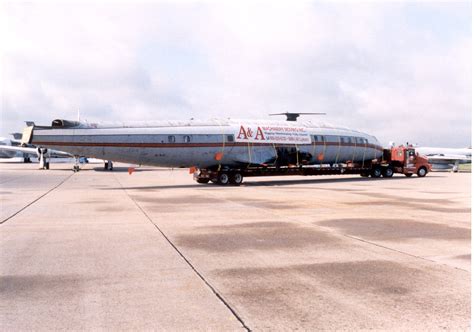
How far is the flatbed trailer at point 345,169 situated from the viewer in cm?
2983

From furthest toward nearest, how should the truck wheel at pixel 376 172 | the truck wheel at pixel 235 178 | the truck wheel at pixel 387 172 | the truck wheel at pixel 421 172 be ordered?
1. the truck wheel at pixel 421 172
2. the truck wheel at pixel 387 172
3. the truck wheel at pixel 376 172
4. the truck wheel at pixel 235 178

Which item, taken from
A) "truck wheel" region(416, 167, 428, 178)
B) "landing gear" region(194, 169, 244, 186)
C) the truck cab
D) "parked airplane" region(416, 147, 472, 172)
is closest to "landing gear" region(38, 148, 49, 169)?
"landing gear" region(194, 169, 244, 186)

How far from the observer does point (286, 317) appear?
5.75 m

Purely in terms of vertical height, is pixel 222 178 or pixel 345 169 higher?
pixel 345 169

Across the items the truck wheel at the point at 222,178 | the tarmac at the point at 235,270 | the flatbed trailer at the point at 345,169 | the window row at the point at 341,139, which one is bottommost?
the tarmac at the point at 235,270

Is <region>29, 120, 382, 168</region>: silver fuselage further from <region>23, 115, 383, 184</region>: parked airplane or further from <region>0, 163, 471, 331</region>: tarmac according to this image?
<region>0, 163, 471, 331</region>: tarmac

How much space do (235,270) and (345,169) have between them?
27492mm

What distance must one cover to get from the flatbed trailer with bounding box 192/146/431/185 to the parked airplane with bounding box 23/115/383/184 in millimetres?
141

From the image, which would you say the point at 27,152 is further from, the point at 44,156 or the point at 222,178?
the point at 222,178

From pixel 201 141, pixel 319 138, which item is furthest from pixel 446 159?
pixel 201 141

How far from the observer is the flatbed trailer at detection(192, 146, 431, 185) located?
2983 cm

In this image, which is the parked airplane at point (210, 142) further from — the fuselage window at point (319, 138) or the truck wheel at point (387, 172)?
the truck wheel at point (387, 172)

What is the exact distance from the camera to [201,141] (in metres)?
28.4

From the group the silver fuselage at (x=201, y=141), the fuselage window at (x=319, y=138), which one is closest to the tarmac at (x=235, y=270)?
the silver fuselage at (x=201, y=141)
